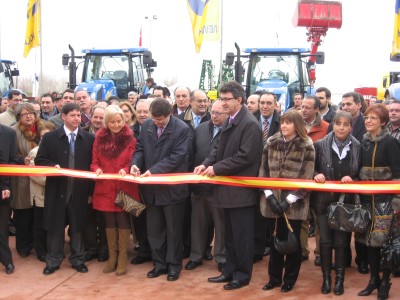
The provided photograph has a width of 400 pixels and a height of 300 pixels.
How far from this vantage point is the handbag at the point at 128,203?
20.6 ft

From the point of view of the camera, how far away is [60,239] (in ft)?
21.9

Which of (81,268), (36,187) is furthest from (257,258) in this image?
(36,187)

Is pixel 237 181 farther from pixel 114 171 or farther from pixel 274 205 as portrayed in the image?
pixel 114 171

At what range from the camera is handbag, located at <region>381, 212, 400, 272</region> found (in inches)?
209

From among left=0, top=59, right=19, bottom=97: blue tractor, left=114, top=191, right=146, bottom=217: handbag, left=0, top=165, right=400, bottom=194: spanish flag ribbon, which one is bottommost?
left=114, top=191, right=146, bottom=217: handbag

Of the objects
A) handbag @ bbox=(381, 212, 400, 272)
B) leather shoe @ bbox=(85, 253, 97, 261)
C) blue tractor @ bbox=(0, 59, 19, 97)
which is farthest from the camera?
blue tractor @ bbox=(0, 59, 19, 97)

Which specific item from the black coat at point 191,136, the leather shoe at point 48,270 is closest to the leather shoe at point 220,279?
the black coat at point 191,136

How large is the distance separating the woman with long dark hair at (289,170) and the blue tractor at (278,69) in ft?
33.0

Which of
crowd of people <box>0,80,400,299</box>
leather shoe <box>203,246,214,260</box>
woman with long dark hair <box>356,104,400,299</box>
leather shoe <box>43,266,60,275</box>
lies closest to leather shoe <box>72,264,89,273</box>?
crowd of people <box>0,80,400,299</box>

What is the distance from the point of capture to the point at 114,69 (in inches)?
711

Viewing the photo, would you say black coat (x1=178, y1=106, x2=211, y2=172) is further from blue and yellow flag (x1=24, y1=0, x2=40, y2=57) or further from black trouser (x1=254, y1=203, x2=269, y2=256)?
blue and yellow flag (x1=24, y1=0, x2=40, y2=57)

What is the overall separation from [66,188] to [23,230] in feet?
4.02

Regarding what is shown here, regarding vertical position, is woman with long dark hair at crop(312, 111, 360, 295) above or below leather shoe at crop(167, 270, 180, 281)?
above

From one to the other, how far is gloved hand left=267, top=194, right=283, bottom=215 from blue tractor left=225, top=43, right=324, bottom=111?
10.2 metres
